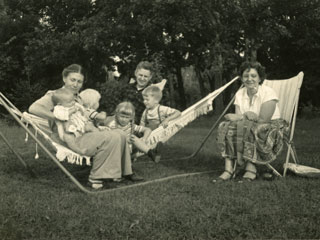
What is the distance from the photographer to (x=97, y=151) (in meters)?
3.56

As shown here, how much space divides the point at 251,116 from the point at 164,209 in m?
Answer: 1.46

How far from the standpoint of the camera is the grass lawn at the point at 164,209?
255 cm

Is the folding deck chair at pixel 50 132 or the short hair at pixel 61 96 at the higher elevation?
the short hair at pixel 61 96

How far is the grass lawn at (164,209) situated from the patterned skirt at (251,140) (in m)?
0.25

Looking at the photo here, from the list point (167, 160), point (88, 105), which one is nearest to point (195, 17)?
point (167, 160)

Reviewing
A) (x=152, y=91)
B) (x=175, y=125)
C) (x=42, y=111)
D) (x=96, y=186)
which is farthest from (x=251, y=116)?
(x=42, y=111)

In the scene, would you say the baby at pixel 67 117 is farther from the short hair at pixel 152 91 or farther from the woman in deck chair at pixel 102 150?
the short hair at pixel 152 91

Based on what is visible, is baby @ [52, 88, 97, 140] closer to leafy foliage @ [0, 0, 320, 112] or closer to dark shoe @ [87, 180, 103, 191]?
dark shoe @ [87, 180, 103, 191]

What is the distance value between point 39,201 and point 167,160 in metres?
2.26

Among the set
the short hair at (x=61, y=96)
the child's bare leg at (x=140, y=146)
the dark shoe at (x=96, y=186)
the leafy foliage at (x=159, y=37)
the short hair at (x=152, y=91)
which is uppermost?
the leafy foliage at (x=159, y=37)

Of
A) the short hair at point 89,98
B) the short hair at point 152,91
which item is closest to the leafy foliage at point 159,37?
the short hair at point 152,91

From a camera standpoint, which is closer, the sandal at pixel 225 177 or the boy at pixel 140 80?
the sandal at pixel 225 177

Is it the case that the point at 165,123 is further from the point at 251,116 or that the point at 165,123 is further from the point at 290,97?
the point at 290,97

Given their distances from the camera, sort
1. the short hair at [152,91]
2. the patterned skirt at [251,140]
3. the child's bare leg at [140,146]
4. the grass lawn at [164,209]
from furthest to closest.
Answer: the short hair at [152,91]
the child's bare leg at [140,146]
the patterned skirt at [251,140]
the grass lawn at [164,209]
